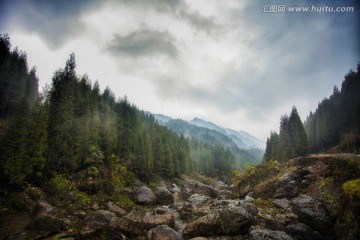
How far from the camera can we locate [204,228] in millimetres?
14812

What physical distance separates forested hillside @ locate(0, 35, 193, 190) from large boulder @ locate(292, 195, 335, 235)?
31353 millimetres

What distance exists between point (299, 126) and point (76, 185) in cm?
7033

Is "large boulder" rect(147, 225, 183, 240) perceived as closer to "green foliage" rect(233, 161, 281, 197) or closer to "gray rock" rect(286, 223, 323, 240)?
"gray rock" rect(286, 223, 323, 240)

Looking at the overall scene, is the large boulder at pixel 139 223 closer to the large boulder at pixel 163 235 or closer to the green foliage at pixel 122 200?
the large boulder at pixel 163 235

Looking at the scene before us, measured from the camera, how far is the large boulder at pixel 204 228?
14602mm

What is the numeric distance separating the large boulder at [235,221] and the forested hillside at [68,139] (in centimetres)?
2625

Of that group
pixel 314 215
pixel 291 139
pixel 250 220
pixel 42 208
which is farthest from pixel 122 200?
pixel 291 139

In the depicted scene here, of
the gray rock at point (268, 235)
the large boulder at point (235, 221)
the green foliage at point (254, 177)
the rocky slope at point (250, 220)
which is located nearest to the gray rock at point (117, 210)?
the rocky slope at point (250, 220)

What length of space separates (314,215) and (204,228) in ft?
24.8

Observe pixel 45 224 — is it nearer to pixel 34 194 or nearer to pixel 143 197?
pixel 34 194

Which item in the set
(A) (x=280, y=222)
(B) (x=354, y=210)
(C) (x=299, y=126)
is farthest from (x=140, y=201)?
(C) (x=299, y=126)

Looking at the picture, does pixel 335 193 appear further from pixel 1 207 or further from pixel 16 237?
pixel 1 207

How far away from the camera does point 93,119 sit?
53344mm

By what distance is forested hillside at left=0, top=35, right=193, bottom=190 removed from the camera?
27719 millimetres
